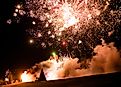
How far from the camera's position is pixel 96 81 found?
39.0 ft

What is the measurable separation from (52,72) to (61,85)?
59.8 ft

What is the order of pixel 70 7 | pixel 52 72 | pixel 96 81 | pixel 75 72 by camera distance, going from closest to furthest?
pixel 96 81
pixel 70 7
pixel 52 72
pixel 75 72

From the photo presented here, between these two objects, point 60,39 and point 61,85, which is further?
point 60,39

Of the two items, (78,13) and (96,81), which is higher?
(78,13)

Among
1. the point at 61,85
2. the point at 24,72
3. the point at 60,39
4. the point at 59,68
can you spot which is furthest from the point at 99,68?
the point at 61,85

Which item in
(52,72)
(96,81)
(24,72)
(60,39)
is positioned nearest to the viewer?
(96,81)

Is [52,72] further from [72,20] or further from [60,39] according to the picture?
[72,20]

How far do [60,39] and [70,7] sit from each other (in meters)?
4.78

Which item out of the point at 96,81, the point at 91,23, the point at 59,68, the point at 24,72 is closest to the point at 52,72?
the point at 59,68

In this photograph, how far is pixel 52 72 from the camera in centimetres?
3212

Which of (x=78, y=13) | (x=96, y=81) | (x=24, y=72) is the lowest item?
(x=96, y=81)

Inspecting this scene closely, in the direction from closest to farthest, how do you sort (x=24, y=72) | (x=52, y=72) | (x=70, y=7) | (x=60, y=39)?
1. (x=70, y=7)
2. (x=60, y=39)
3. (x=24, y=72)
4. (x=52, y=72)

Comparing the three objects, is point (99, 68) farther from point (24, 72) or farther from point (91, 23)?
point (91, 23)

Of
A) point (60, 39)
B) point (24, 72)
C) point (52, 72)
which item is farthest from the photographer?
point (52, 72)
